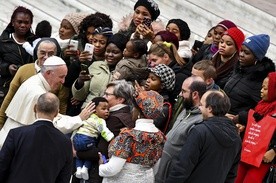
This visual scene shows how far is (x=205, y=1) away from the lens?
1507cm

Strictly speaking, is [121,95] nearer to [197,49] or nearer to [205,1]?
[197,49]

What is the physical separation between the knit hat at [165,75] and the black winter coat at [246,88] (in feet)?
1.84

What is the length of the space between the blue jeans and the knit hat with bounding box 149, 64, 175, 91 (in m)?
0.95

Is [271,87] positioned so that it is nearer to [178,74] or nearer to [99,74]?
[178,74]

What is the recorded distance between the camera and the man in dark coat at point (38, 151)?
806 centimetres

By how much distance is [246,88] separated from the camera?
393 inches

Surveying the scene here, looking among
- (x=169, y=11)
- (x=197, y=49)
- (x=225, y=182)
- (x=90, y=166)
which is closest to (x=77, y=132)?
(x=90, y=166)

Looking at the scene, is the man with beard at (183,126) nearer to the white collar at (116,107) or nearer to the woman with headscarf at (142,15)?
the white collar at (116,107)

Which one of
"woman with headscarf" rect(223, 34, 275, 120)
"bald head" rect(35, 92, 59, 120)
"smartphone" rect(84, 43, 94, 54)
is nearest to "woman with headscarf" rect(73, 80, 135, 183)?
"smartphone" rect(84, 43, 94, 54)

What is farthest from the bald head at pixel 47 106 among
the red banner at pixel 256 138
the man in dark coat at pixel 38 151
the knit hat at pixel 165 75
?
the red banner at pixel 256 138

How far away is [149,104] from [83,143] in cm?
114

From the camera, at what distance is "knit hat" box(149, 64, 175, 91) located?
9.97 m

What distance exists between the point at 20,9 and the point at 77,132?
2.66 metres

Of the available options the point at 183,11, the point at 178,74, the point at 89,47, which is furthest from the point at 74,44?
the point at 183,11
